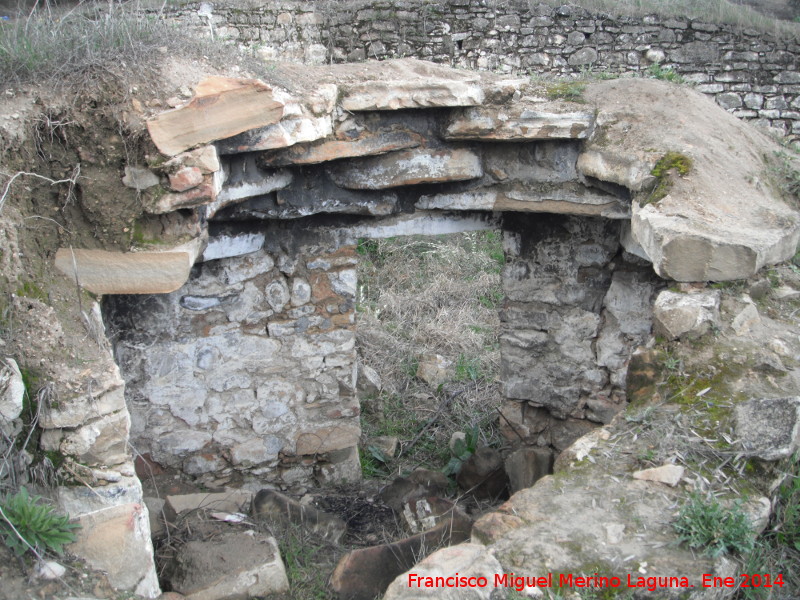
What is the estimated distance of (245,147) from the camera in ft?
10.1

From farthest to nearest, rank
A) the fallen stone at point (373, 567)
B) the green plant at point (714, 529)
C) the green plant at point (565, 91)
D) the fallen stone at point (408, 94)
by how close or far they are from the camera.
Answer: the green plant at point (565, 91) < the fallen stone at point (408, 94) < the fallen stone at point (373, 567) < the green plant at point (714, 529)

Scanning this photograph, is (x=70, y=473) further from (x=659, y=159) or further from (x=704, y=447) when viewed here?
(x=659, y=159)

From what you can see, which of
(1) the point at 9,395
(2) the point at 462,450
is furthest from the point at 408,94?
(2) the point at 462,450

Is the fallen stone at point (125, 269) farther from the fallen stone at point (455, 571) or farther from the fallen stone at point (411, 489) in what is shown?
the fallen stone at point (411, 489)

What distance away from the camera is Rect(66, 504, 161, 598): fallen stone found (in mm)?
2088

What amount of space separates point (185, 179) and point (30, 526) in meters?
1.40

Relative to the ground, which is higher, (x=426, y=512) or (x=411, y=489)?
(x=426, y=512)

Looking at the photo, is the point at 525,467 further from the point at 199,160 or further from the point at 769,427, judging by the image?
the point at 199,160

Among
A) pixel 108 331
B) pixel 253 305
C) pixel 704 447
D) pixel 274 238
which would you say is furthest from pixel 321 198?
pixel 704 447

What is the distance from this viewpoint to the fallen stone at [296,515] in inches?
141

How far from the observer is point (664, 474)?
7.43ft

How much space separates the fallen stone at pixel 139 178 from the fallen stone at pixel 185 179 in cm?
8

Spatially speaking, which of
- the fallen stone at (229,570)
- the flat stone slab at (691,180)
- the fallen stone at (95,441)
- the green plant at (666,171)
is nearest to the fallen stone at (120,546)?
the fallen stone at (95,441)

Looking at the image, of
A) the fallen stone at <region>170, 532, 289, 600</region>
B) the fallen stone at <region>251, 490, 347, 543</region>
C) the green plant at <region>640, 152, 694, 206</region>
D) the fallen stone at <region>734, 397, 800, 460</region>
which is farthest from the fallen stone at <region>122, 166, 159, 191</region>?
the fallen stone at <region>734, 397, 800, 460</region>
